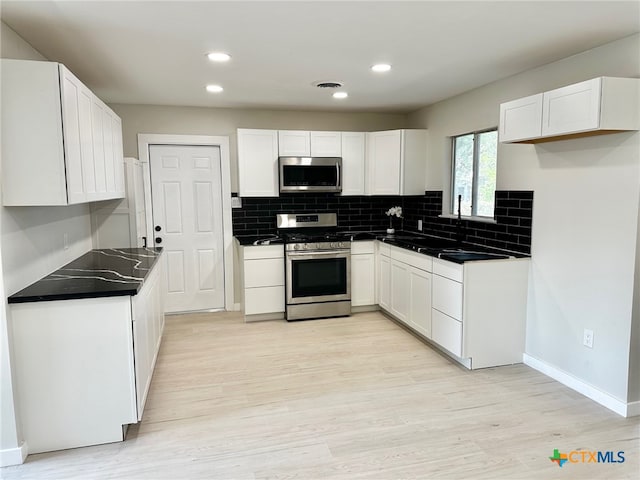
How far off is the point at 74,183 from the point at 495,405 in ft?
9.64

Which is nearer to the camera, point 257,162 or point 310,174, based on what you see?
point 257,162

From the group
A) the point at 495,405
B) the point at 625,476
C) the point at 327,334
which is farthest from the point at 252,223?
the point at 625,476

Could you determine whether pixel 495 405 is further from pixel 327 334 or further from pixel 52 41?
pixel 52 41

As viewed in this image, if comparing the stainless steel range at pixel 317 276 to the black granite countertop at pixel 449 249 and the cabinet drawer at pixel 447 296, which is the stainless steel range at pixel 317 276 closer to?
the black granite countertop at pixel 449 249

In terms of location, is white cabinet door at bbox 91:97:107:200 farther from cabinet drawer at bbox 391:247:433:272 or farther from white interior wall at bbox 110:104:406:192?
cabinet drawer at bbox 391:247:433:272

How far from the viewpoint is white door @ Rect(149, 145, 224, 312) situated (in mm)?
4750

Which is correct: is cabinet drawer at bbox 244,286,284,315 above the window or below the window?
below

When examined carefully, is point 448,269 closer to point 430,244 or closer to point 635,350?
point 430,244

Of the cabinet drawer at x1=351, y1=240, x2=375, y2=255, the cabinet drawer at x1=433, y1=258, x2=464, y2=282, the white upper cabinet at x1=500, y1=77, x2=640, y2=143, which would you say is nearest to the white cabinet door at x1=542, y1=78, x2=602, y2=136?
the white upper cabinet at x1=500, y1=77, x2=640, y2=143

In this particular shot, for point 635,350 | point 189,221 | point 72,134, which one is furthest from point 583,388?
point 189,221

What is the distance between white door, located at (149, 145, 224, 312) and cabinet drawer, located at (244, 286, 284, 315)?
67 cm

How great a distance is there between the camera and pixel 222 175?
486 centimetres

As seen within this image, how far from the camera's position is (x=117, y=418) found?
2400 millimetres

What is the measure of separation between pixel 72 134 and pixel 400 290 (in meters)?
3.13
